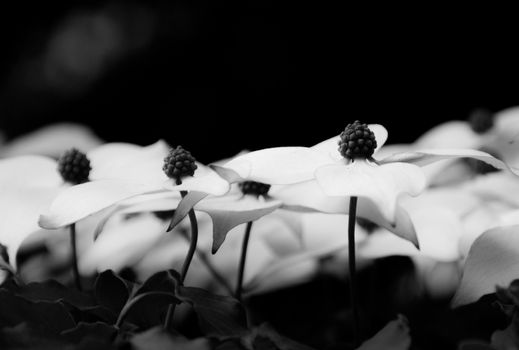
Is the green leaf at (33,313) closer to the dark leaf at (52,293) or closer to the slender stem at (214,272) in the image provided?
the dark leaf at (52,293)

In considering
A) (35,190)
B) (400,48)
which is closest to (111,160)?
(35,190)

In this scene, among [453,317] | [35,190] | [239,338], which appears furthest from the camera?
[453,317]

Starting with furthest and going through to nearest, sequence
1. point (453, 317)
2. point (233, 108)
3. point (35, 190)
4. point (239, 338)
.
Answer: point (233, 108)
point (453, 317)
point (35, 190)
point (239, 338)

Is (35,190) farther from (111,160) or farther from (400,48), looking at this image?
(400,48)

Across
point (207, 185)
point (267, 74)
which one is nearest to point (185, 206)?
point (207, 185)

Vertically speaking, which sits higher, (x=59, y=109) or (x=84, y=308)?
(x=84, y=308)

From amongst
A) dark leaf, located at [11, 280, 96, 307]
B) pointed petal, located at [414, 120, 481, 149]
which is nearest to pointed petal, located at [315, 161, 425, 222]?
dark leaf, located at [11, 280, 96, 307]

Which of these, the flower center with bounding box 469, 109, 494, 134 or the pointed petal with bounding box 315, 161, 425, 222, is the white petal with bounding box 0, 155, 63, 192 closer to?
the pointed petal with bounding box 315, 161, 425, 222
